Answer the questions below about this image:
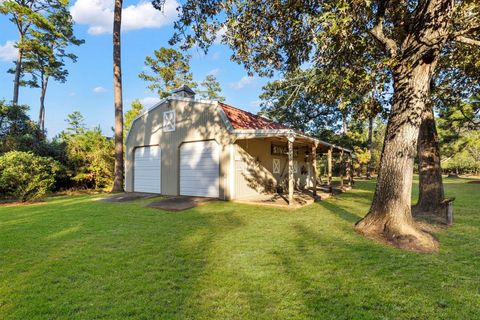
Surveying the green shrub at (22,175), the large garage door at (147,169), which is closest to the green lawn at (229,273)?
the green shrub at (22,175)

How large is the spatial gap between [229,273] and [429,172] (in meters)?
6.36

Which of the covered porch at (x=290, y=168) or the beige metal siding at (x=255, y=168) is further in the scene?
the beige metal siding at (x=255, y=168)

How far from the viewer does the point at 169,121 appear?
37.7ft

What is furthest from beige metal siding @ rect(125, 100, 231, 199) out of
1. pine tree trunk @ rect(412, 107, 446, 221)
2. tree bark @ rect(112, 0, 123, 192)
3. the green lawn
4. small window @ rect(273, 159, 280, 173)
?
pine tree trunk @ rect(412, 107, 446, 221)

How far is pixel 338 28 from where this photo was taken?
4113mm

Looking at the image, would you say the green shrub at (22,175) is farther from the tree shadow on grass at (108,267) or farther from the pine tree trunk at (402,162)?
the pine tree trunk at (402,162)

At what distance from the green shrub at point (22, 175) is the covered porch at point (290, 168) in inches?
338

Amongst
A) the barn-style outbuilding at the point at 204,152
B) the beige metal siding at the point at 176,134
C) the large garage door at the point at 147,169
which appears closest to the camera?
the barn-style outbuilding at the point at 204,152

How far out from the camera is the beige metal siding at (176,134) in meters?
9.93

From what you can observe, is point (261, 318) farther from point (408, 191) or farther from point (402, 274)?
point (408, 191)

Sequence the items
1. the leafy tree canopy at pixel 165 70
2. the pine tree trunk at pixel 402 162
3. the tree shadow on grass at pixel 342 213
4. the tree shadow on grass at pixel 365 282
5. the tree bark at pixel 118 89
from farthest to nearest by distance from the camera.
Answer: the leafy tree canopy at pixel 165 70, the tree bark at pixel 118 89, the tree shadow on grass at pixel 342 213, the pine tree trunk at pixel 402 162, the tree shadow on grass at pixel 365 282

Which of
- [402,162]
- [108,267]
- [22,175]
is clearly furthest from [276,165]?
[22,175]

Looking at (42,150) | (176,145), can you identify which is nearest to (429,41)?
(176,145)

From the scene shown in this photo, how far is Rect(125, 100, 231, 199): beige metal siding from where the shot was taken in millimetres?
9930
